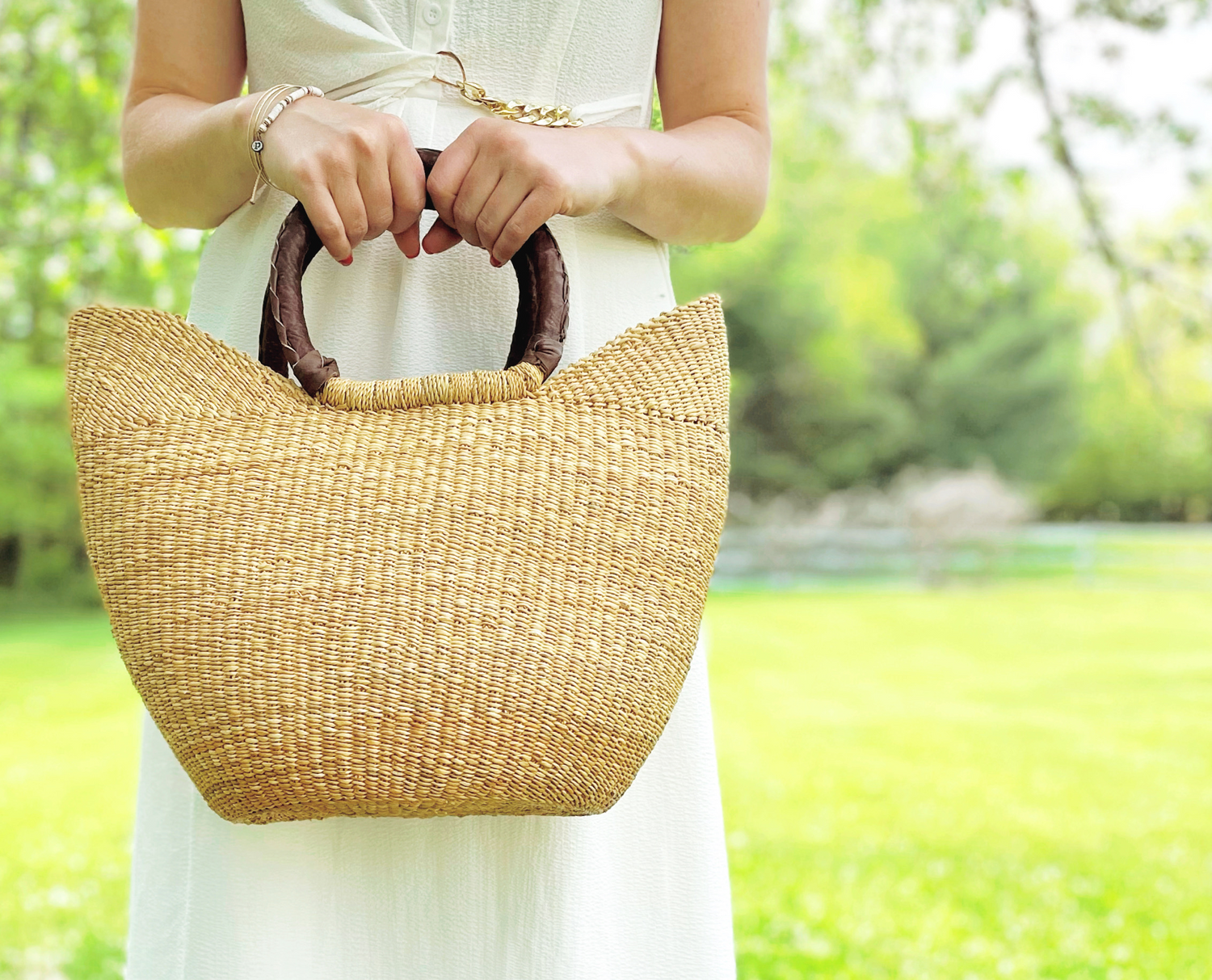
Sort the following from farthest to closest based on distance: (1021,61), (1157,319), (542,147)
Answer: (1157,319) → (1021,61) → (542,147)

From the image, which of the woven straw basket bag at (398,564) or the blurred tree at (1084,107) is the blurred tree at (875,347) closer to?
the blurred tree at (1084,107)

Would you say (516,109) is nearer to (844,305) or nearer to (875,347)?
(844,305)

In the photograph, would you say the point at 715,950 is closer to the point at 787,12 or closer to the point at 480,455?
the point at 480,455

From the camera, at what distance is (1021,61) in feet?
14.7

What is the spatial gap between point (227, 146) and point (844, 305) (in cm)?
2371

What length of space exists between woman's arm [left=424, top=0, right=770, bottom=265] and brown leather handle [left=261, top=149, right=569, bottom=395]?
26 mm

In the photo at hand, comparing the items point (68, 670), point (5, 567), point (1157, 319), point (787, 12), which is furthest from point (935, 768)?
point (5, 567)

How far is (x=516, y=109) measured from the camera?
41.2 inches

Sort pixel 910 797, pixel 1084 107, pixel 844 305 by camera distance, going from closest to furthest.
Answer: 1. pixel 1084 107
2. pixel 910 797
3. pixel 844 305

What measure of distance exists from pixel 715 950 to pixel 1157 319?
4.49m

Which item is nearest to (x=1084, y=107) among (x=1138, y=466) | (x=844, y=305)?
(x=844, y=305)

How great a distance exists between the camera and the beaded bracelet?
94 centimetres

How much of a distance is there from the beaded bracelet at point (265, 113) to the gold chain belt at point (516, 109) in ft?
0.46

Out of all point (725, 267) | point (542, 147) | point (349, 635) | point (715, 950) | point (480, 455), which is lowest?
point (715, 950)
